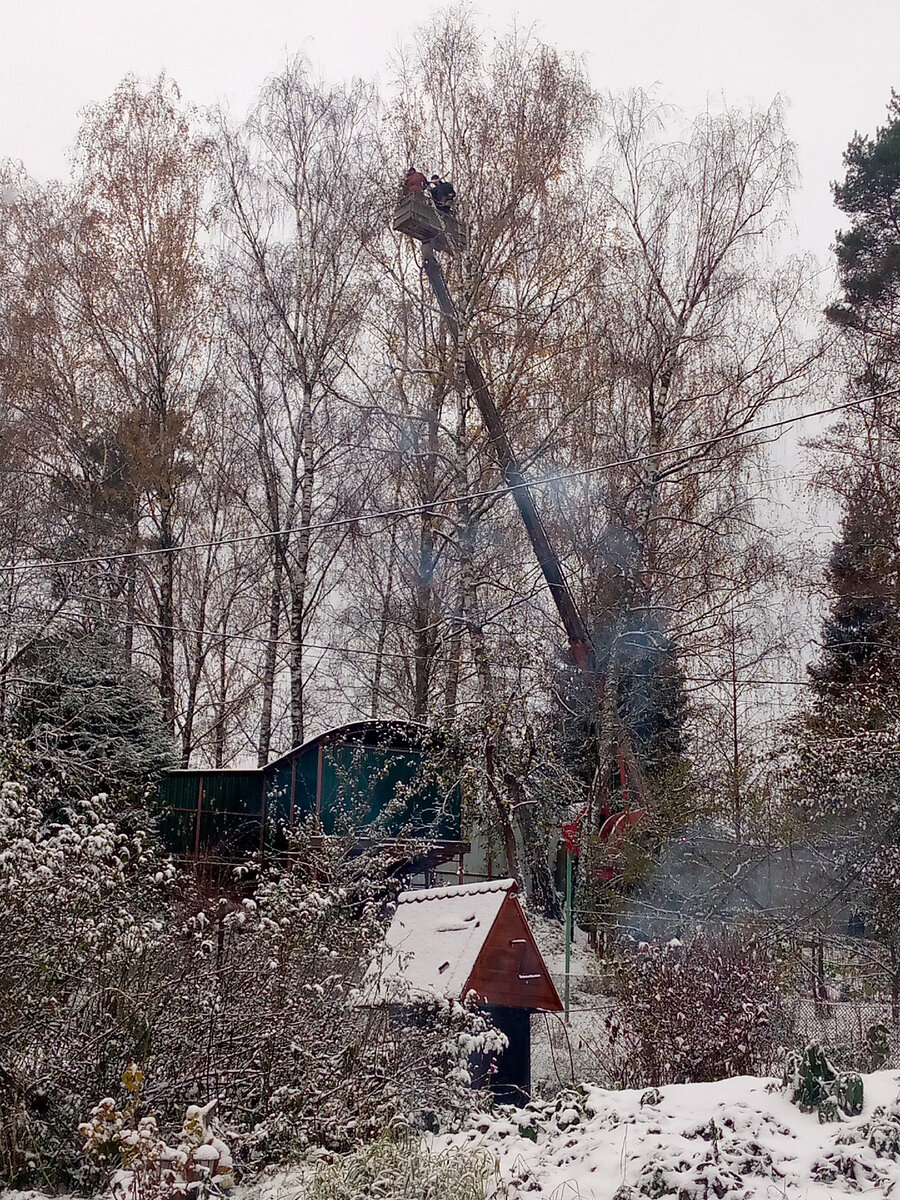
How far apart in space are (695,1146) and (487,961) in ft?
7.58

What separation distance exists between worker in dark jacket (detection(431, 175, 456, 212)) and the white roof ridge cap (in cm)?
1073

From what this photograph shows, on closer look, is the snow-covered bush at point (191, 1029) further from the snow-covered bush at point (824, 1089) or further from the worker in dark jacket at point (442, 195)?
the worker in dark jacket at point (442, 195)

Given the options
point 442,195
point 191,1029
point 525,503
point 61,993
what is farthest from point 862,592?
point 61,993

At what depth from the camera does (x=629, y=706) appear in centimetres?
1592

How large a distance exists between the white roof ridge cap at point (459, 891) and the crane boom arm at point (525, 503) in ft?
25.5

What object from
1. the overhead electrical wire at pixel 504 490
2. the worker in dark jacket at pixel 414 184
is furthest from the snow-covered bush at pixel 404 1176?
the worker in dark jacket at pixel 414 184

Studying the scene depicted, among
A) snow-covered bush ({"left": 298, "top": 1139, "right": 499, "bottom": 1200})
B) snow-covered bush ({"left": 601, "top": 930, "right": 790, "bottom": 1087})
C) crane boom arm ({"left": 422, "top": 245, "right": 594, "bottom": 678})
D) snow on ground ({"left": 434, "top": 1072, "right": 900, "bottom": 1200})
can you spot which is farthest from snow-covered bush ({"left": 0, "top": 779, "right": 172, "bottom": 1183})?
crane boom arm ({"left": 422, "top": 245, "right": 594, "bottom": 678})

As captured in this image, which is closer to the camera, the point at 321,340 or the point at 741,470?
the point at 741,470

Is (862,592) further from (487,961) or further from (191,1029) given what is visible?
(191,1029)

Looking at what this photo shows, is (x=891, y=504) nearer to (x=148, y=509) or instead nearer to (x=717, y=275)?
(x=717, y=275)

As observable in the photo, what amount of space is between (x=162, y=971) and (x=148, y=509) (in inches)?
578

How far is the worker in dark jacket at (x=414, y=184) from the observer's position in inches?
603

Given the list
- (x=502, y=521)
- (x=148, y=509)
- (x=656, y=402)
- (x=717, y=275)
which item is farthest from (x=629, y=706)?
(x=148, y=509)

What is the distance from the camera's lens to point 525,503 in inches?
595
